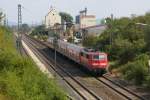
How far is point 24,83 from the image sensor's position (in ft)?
98.0

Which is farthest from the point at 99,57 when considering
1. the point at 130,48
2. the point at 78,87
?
the point at 130,48

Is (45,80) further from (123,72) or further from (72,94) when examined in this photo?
(123,72)

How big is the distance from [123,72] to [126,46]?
1030cm

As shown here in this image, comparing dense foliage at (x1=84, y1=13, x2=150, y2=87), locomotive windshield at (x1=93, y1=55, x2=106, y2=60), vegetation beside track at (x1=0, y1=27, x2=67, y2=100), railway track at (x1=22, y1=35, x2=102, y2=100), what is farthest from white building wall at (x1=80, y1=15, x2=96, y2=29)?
vegetation beside track at (x1=0, y1=27, x2=67, y2=100)


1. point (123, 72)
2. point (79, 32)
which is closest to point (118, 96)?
point (123, 72)

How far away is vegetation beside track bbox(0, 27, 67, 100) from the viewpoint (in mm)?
25875

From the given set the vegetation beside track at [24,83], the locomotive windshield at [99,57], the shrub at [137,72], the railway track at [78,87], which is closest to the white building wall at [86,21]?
the railway track at [78,87]

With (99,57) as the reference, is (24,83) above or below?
below

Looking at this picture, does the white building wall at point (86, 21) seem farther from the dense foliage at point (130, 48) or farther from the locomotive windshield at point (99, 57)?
the locomotive windshield at point (99, 57)

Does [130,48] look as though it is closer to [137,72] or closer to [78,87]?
[137,72]

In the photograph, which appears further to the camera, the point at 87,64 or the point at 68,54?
the point at 68,54

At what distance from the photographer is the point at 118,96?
32.8 meters

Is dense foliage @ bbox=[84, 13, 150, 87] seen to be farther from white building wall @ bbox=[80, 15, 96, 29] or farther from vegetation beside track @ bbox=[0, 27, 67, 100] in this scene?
white building wall @ bbox=[80, 15, 96, 29]

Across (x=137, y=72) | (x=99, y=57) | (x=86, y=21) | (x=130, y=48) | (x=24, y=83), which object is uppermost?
(x=86, y=21)
